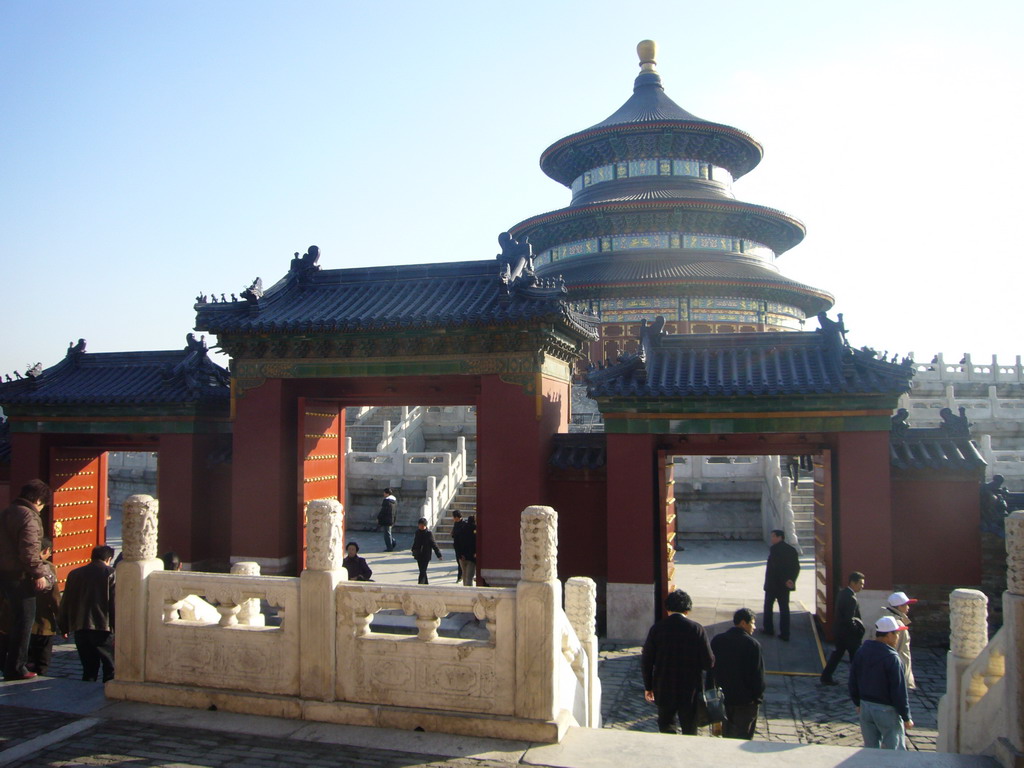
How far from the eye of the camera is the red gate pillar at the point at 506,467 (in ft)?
41.9

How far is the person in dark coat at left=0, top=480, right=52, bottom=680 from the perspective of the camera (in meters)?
7.70

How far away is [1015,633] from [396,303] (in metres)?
10.8

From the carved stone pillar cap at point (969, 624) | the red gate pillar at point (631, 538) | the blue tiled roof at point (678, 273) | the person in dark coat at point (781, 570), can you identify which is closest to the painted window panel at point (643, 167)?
the blue tiled roof at point (678, 273)

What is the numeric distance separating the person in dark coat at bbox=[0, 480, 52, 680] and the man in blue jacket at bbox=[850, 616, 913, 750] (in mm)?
7641

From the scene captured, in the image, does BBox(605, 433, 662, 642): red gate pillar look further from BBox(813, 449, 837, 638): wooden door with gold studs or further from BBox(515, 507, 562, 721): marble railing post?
BBox(515, 507, 562, 721): marble railing post

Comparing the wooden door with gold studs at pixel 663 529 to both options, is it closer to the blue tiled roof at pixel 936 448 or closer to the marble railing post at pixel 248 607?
the blue tiled roof at pixel 936 448

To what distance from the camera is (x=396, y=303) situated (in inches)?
558

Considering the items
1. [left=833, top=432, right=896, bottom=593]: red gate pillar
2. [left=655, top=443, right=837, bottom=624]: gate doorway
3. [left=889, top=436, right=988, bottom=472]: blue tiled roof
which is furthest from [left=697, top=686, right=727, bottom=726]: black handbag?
[left=655, top=443, right=837, bottom=624]: gate doorway

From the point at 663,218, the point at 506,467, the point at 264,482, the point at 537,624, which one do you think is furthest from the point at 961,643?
the point at 663,218

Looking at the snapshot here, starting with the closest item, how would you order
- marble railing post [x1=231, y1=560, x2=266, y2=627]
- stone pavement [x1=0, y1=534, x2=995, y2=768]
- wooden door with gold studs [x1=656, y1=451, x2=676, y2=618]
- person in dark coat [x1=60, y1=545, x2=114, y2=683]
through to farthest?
stone pavement [x1=0, y1=534, x2=995, y2=768], marble railing post [x1=231, y1=560, x2=266, y2=627], person in dark coat [x1=60, y1=545, x2=114, y2=683], wooden door with gold studs [x1=656, y1=451, x2=676, y2=618]

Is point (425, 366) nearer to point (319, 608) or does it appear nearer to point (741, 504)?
point (319, 608)

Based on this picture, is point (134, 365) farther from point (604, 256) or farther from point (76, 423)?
point (604, 256)

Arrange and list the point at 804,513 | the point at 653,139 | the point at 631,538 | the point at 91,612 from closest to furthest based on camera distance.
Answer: the point at 91,612, the point at 631,538, the point at 804,513, the point at 653,139

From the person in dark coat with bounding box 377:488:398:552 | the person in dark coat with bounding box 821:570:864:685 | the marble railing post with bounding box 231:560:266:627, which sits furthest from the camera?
the person in dark coat with bounding box 377:488:398:552
